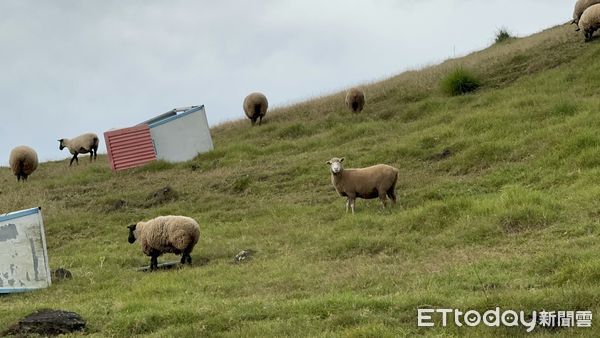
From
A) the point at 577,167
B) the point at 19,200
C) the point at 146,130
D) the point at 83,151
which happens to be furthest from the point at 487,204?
the point at 83,151

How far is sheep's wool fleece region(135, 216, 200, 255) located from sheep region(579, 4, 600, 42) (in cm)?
1673

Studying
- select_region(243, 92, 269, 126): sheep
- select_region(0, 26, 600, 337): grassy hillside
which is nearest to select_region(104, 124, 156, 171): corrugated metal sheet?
select_region(0, 26, 600, 337): grassy hillside

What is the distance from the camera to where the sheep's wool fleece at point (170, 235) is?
11.9 meters

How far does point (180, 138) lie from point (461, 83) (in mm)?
9520

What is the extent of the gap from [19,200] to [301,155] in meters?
7.81

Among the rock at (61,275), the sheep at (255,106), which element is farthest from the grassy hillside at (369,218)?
the sheep at (255,106)

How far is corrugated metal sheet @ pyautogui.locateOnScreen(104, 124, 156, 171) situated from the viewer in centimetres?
2398

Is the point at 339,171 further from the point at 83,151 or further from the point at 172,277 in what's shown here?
the point at 83,151

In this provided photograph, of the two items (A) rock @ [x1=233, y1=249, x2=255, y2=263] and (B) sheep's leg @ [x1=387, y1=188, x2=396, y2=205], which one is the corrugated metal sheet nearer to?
(B) sheep's leg @ [x1=387, y1=188, x2=396, y2=205]

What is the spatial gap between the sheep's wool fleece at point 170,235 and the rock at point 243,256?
76cm

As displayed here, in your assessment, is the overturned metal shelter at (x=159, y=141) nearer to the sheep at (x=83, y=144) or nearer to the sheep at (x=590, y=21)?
the sheep at (x=83, y=144)

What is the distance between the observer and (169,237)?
12.0m

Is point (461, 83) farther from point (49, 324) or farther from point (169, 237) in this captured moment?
point (49, 324)

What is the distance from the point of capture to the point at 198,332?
7.54 meters
